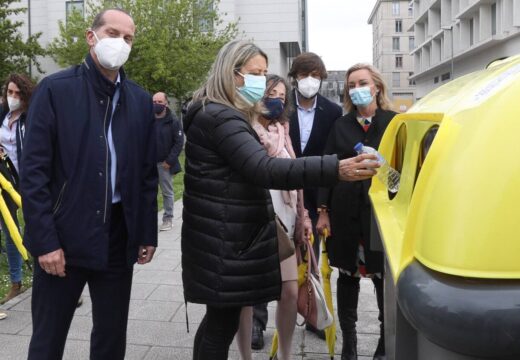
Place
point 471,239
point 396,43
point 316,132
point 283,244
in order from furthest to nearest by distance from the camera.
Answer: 1. point 396,43
2. point 316,132
3. point 283,244
4. point 471,239

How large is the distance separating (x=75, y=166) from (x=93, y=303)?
2.26ft

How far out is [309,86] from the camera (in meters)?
4.09

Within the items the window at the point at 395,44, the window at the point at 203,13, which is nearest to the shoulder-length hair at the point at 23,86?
the window at the point at 203,13

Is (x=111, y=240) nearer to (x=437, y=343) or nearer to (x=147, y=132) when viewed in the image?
(x=147, y=132)

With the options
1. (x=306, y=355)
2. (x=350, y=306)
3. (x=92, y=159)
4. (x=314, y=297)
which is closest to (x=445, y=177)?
(x=92, y=159)

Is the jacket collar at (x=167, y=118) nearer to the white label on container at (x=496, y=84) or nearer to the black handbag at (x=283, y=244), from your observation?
the black handbag at (x=283, y=244)

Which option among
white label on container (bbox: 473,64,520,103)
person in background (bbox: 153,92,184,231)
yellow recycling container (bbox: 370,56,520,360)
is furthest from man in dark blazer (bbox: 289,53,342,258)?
person in background (bbox: 153,92,184,231)

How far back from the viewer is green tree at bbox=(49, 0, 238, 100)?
26.5 metres

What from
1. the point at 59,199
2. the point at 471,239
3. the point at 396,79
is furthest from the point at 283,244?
the point at 396,79

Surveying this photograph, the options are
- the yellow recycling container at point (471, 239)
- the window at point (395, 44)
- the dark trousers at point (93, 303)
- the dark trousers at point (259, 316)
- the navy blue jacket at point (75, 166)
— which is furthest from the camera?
the window at point (395, 44)

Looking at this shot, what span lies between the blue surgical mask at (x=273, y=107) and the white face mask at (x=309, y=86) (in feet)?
2.09

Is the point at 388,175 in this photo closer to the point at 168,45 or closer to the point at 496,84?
the point at 496,84

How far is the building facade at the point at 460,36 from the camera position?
34.6 meters

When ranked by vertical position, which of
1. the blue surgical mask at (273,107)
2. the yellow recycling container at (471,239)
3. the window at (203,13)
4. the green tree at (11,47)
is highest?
the window at (203,13)
